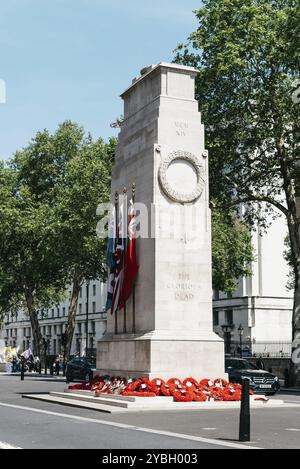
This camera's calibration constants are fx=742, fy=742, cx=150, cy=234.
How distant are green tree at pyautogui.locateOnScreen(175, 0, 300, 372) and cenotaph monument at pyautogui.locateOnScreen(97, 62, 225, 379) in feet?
34.3

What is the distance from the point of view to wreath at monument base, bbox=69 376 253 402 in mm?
21172

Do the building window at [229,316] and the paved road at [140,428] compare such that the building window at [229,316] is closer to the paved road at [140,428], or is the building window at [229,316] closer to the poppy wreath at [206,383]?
the poppy wreath at [206,383]

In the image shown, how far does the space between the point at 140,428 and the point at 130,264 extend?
930 centimetres

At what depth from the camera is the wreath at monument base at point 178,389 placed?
21172mm

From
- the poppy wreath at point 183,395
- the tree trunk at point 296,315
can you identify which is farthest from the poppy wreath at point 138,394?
the tree trunk at point 296,315

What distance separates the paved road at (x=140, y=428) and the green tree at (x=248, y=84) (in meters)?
18.5

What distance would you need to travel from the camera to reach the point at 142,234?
24016 millimetres

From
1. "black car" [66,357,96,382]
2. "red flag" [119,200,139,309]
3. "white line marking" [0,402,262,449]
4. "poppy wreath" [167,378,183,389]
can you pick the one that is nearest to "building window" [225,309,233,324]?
"black car" [66,357,96,382]

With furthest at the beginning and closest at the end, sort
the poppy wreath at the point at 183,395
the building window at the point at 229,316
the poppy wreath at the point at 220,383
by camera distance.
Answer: the building window at the point at 229,316 < the poppy wreath at the point at 220,383 < the poppy wreath at the point at 183,395

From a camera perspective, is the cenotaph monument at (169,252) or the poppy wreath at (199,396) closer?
the poppy wreath at (199,396)

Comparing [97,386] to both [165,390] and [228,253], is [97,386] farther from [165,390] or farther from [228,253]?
[228,253]

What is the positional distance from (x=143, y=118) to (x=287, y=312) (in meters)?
65.7

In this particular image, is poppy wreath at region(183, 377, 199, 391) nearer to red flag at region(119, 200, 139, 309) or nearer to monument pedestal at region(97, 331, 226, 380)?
monument pedestal at region(97, 331, 226, 380)

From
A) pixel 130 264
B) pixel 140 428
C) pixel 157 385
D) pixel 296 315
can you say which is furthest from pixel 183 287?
pixel 296 315
